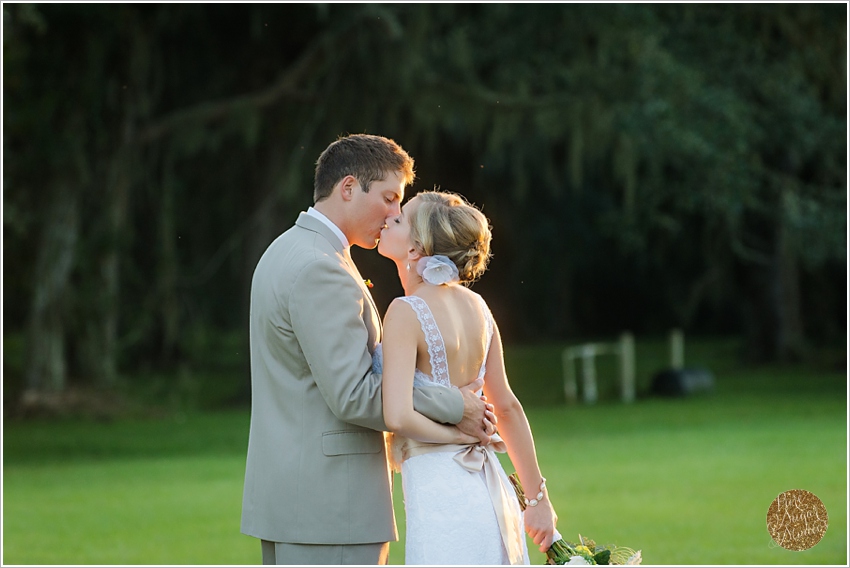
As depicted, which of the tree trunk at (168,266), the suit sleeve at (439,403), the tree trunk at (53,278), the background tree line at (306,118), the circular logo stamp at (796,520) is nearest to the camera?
the suit sleeve at (439,403)

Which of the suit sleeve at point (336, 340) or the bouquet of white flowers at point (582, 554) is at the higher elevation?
the suit sleeve at point (336, 340)

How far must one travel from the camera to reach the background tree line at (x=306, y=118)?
47.4 feet

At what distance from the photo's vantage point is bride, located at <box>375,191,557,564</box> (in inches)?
126

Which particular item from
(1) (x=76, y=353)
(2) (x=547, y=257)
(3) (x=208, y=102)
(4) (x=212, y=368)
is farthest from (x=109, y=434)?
(2) (x=547, y=257)

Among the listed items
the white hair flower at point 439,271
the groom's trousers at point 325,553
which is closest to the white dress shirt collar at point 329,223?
the white hair flower at point 439,271

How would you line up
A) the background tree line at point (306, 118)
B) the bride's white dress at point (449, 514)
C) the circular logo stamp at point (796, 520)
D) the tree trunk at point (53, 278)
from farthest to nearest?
the tree trunk at point (53, 278), the background tree line at point (306, 118), the circular logo stamp at point (796, 520), the bride's white dress at point (449, 514)

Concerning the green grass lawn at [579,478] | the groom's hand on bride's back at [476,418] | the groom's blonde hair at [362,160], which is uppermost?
the groom's blonde hair at [362,160]

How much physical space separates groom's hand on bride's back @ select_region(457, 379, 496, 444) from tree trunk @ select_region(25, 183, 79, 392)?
1225cm

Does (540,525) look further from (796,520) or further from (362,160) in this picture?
(362,160)

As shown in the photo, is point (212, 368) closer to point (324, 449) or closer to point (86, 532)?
point (86, 532)

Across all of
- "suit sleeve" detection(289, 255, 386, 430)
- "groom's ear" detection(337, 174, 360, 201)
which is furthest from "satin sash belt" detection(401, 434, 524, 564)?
"groom's ear" detection(337, 174, 360, 201)

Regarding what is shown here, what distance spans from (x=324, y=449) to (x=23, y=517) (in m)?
6.62

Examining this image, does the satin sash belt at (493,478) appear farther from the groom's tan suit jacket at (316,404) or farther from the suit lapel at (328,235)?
the suit lapel at (328,235)

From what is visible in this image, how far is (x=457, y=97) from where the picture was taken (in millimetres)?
15336
